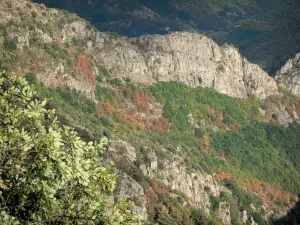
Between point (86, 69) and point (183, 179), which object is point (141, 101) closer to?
point (86, 69)

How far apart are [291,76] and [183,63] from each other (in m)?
66.4

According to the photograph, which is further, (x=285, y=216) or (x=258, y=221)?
(x=285, y=216)

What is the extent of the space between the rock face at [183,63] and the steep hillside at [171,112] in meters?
0.32

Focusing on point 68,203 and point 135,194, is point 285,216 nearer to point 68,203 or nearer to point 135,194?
point 135,194

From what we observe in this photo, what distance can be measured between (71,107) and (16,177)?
60262 millimetres

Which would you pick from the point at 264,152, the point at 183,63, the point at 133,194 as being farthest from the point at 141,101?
the point at 133,194

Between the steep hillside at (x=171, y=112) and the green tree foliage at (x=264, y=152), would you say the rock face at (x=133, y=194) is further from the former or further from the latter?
the green tree foliage at (x=264, y=152)

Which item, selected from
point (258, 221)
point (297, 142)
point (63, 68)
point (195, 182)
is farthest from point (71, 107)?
point (297, 142)

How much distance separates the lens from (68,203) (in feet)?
44.1

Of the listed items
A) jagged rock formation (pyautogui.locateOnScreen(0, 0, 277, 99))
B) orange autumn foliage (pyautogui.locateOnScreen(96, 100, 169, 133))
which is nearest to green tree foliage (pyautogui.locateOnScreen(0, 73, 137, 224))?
jagged rock formation (pyautogui.locateOnScreen(0, 0, 277, 99))

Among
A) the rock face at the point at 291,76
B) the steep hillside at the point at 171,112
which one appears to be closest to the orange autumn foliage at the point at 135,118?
the steep hillside at the point at 171,112

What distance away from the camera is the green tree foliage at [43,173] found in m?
11.5

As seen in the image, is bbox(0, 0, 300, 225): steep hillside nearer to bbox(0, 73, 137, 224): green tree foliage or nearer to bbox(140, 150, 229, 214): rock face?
bbox(140, 150, 229, 214): rock face

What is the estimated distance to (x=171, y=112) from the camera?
3944 inches
